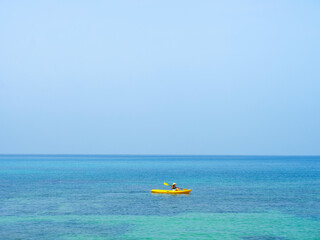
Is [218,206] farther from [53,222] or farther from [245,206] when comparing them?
[53,222]

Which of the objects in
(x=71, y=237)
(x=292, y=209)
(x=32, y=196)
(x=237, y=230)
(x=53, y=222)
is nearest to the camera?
(x=71, y=237)

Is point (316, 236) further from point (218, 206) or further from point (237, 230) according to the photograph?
point (218, 206)

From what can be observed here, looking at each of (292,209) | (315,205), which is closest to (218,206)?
(292,209)

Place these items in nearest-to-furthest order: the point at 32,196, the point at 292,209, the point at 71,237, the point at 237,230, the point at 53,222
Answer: the point at 71,237 → the point at 237,230 → the point at 53,222 → the point at 292,209 → the point at 32,196

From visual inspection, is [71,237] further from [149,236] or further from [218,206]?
[218,206]

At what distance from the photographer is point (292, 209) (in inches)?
1606

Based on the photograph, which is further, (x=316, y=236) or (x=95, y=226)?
(x=95, y=226)

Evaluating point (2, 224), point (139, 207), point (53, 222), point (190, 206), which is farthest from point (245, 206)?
point (2, 224)

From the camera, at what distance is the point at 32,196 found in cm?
5034

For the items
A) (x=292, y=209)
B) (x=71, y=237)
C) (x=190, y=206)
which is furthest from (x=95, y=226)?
(x=292, y=209)

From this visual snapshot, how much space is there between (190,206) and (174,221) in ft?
27.6

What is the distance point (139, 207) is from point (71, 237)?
1353cm

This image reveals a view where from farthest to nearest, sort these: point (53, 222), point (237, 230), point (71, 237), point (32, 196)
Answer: point (32, 196)
point (53, 222)
point (237, 230)
point (71, 237)

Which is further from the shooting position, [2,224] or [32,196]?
[32,196]
